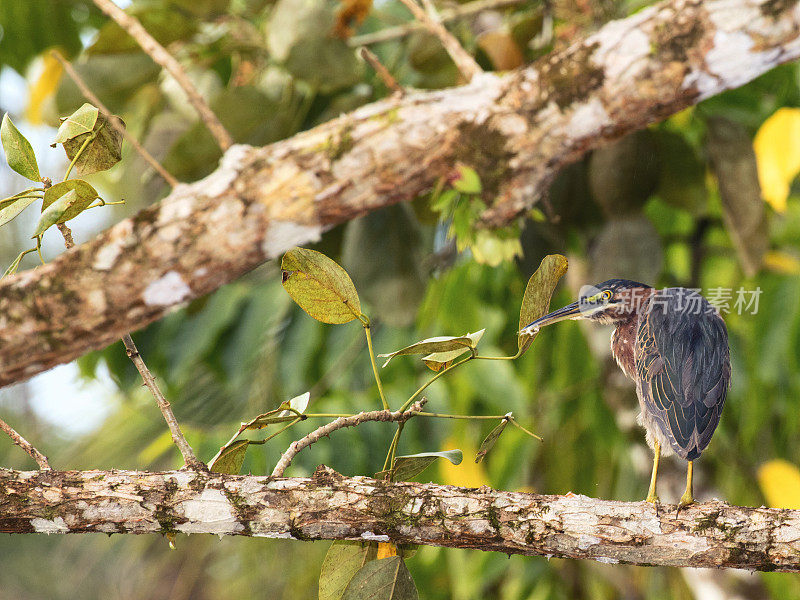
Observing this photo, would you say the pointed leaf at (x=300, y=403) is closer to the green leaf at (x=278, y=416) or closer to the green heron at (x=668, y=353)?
the green leaf at (x=278, y=416)

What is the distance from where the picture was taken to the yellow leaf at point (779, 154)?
1.10 meters

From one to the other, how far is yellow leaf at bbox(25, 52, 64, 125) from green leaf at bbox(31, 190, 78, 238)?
992mm

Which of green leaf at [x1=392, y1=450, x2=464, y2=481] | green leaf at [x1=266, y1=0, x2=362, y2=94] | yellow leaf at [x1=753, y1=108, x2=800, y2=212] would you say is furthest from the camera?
yellow leaf at [x1=753, y1=108, x2=800, y2=212]

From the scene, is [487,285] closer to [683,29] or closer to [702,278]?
[702,278]

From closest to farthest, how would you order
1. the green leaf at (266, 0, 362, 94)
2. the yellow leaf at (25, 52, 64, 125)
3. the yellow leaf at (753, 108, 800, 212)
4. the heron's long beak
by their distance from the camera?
the heron's long beak
the green leaf at (266, 0, 362, 94)
the yellow leaf at (753, 108, 800, 212)
the yellow leaf at (25, 52, 64, 125)

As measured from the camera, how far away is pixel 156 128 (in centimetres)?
129

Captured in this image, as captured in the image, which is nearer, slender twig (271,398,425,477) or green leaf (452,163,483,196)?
slender twig (271,398,425,477)

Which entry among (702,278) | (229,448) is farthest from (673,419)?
(702,278)

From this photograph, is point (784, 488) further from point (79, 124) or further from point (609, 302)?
point (79, 124)

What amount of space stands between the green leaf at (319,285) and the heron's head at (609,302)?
0.11 metres

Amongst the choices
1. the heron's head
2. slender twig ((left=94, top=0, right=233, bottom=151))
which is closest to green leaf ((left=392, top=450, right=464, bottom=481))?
the heron's head

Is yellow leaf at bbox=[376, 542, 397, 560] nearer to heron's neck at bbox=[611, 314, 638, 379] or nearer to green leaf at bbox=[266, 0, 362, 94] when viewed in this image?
heron's neck at bbox=[611, 314, 638, 379]

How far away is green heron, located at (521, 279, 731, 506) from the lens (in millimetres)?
378

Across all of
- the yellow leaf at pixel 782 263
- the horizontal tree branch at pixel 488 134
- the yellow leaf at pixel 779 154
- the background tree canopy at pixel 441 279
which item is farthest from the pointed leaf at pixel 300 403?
the yellow leaf at pixel 782 263
